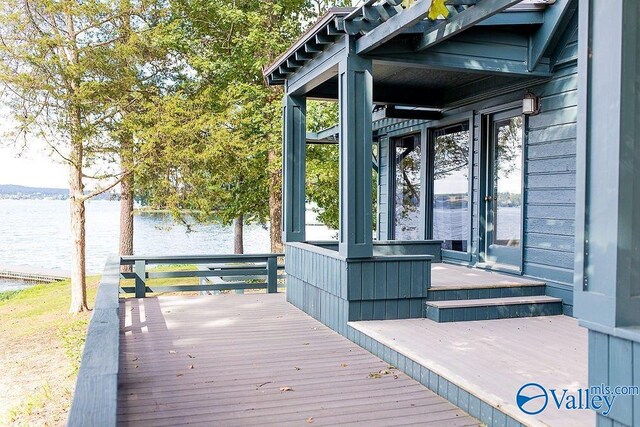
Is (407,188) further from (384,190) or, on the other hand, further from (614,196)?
(614,196)

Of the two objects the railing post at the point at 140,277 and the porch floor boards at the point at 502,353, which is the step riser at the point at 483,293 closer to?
the porch floor boards at the point at 502,353

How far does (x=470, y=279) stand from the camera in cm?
562

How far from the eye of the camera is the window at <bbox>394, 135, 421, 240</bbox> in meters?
8.39

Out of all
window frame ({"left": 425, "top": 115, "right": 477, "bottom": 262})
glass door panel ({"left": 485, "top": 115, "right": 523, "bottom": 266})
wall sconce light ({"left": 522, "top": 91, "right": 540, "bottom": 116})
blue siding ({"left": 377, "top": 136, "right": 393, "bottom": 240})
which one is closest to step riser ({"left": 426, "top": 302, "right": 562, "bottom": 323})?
glass door panel ({"left": 485, "top": 115, "right": 523, "bottom": 266})

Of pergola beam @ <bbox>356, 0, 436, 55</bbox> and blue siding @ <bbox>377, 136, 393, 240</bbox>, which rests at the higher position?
pergola beam @ <bbox>356, 0, 436, 55</bbox>

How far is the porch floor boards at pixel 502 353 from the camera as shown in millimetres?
2958

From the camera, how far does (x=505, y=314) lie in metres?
5.01

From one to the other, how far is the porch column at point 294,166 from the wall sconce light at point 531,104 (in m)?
2.68

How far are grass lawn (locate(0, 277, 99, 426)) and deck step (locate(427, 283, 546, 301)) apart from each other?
3963 mm

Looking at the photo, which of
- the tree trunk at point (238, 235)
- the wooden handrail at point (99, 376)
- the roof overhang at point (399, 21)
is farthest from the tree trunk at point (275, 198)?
the wooden handrail at point (99, 376)

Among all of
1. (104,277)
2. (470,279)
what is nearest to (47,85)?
(104,277)

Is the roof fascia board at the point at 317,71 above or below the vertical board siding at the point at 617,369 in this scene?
above

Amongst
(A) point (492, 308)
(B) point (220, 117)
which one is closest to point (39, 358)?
(B) point (220, 117)

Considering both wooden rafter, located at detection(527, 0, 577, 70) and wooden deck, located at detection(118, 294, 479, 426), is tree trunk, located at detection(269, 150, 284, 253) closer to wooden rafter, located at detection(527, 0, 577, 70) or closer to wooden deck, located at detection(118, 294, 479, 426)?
wooden deck, located at detection(118, 294, 479, 426)
